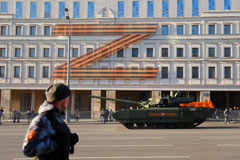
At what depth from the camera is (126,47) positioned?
31.3 meters

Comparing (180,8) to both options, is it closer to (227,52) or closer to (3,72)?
(227,52)

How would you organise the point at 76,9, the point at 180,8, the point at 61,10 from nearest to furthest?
the point at 180,8
the point at 76,9
the point at 61,10

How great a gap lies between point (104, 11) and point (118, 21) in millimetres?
2311

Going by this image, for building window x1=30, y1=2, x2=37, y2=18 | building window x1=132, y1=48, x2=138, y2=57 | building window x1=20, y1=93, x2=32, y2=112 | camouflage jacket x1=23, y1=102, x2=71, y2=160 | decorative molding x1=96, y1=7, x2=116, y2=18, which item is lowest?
building window x1=20, y1=93, x2=32, y2=112

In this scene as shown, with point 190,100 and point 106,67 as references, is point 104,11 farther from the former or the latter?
point 190,100

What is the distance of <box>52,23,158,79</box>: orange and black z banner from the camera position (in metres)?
30.9

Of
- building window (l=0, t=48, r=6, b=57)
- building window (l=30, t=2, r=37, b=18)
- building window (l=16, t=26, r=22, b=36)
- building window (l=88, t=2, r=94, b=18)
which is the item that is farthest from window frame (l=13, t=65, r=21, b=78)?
building window (l=88, t=2, r=94, b=18)

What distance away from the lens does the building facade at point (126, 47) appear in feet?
101

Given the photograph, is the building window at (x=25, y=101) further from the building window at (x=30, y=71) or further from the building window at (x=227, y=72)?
the building window at (x=227, y=72)

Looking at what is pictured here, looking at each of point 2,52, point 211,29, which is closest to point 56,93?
point 211,29

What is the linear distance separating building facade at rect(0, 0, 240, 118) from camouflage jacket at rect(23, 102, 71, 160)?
2819 cm

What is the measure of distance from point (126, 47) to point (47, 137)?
2923 cm

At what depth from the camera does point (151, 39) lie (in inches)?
1234

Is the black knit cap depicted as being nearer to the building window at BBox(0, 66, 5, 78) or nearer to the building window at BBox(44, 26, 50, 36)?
the building window at BBox(44, 26, 50, 36)
